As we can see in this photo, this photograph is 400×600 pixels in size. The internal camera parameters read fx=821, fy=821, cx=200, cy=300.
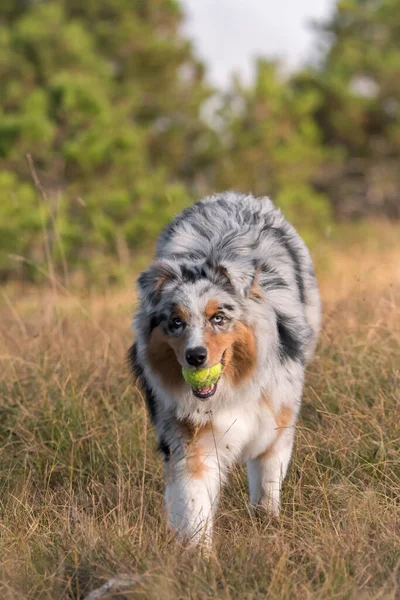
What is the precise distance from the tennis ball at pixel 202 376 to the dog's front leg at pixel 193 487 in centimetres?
37

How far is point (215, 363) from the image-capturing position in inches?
157

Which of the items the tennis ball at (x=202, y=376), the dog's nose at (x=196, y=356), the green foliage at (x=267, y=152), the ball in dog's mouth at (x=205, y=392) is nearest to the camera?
the dog's nose at (x=196, y=356)

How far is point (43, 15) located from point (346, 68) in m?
8.69

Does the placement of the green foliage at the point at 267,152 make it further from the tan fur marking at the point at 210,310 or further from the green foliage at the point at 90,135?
the tan fur marking at the point at 210,310

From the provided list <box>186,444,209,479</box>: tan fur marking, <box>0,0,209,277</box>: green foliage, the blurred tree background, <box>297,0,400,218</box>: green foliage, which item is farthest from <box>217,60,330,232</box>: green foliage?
<box>186,444,209,479</box>: tan fur marking

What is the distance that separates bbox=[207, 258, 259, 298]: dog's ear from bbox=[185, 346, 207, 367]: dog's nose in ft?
1.39

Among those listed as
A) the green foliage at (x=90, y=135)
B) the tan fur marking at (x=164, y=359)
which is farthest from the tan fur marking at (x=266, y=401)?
the green foliage at (x=90, y=135)

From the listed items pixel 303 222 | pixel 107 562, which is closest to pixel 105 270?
pixel 303 222

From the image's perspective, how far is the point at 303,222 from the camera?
16672 millimetres

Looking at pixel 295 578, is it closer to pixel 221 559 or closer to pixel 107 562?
pixel 221 559

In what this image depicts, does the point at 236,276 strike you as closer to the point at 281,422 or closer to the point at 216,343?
the point at 216,343

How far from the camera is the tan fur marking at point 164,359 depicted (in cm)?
416

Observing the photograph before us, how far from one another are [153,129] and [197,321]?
1460 centimetres

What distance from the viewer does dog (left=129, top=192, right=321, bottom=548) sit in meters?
4.07
